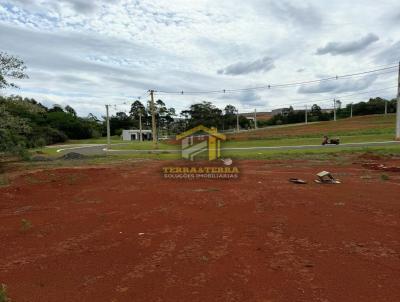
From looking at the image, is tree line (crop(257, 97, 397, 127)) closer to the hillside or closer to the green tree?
the green tree

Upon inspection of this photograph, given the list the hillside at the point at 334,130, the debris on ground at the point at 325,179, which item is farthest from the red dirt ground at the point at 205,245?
the hillside at the point at 334,130

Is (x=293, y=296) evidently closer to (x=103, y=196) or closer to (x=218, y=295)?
(x=218, y=295)

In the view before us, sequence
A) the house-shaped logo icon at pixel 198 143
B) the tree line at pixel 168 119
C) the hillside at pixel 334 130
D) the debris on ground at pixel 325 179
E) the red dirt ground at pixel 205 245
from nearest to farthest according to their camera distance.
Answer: the red dirt ground at pixel 205 245 < the debris on ground at pixel 325 179 < the house-shaped logo icon at pixel 198 143 < the hillside at pixel 334 130 < the tree line at pixel 168 119

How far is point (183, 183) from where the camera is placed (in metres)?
13.2

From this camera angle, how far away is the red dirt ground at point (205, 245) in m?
4.36

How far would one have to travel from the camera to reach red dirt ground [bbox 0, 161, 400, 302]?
4.36 m

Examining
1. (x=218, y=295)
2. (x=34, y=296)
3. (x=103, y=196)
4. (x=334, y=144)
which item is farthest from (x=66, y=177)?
(x=334, y=144)

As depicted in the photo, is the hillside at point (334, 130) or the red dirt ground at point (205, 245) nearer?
the red dirt ground at point (205, 245)

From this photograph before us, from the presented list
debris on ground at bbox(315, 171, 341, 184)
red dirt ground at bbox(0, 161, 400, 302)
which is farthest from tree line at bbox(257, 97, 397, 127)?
red dirt ground at bbox(0, 161, 400, 302)

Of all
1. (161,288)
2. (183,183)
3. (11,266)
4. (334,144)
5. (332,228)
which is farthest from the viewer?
(334,144)

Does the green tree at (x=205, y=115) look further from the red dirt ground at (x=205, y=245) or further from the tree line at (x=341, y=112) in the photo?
the red dirt ground at (x=205, y=245)

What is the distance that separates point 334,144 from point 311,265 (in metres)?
29.4

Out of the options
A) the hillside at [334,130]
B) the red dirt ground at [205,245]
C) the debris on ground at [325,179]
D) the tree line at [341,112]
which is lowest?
the red dirt ground at [205,245]

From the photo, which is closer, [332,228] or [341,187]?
[332,228]
